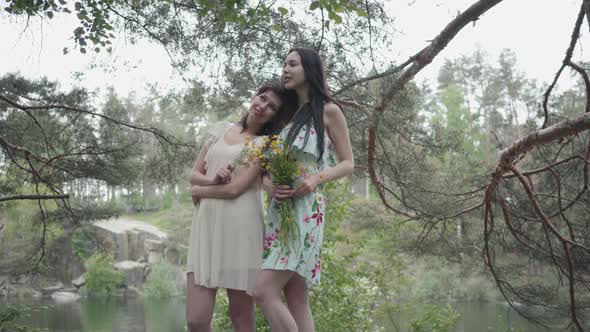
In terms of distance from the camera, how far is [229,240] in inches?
85.3

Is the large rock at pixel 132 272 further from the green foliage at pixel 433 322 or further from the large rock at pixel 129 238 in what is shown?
the green foliage at pixel 433 322

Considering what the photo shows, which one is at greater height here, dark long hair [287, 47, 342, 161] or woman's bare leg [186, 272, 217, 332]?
dark long hair [287, 47, 342, 161]

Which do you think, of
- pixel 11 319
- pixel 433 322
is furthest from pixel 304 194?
→ pixel 433 322

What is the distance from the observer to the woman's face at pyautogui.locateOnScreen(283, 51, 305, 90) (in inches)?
85.7

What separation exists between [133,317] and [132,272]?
442cm

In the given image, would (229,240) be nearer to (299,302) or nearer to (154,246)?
(299,302)

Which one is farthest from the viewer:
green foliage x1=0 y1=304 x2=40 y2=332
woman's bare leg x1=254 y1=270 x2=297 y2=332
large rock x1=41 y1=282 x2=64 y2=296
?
large rock x1=41 y1=282 x2=64 y2=296

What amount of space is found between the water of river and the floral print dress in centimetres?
933

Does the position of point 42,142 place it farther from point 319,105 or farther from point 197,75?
point 319,105

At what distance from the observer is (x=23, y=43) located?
335 centimetres

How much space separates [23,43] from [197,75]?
1.31 metres

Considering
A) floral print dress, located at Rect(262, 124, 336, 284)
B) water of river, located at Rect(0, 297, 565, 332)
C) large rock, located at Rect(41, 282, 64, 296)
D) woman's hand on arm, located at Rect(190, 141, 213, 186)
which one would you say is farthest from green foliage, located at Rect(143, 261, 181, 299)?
floral print dress, located at Rect(262, 124, 336, 284)

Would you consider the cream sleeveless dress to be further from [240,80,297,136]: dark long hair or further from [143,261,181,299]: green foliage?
[143,261,181,299]: green foliage

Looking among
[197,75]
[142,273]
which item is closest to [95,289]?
[142,273]
